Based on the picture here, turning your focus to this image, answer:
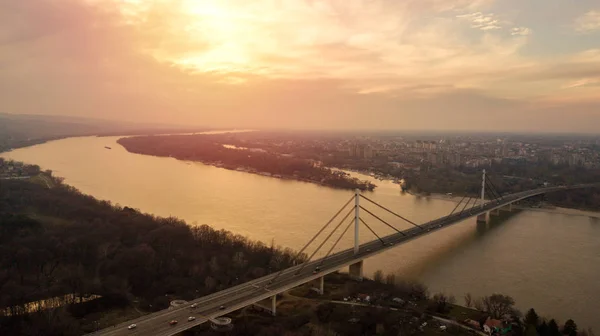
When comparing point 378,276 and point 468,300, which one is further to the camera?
point 378,276

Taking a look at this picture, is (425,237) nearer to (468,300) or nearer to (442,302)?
(468,300)

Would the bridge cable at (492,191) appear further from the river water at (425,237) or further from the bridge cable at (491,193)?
the river water at (425,237)

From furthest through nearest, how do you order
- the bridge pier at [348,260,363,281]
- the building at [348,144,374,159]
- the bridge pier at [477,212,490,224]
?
the building at [348,144,374,159]
the bridge pier at [477,212,490,224]
the bridge pier at [348,260,363,281]

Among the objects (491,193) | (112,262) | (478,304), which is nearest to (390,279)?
(478,304)

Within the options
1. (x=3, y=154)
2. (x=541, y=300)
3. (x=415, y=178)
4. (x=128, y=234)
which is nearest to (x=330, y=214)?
(x=128, y=234)

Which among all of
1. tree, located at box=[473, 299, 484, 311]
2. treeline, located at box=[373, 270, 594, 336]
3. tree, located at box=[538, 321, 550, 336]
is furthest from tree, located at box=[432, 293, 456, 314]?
tree, located at box=[538, 321, 550, 336]

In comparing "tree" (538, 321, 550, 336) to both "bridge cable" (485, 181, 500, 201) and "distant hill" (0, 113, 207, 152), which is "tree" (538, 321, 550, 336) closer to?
"bridge cable" (485, 181, 500, 201)

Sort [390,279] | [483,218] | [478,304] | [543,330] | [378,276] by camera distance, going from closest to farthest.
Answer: [543,330], [478,304], [390,279], [378,276], [483,218]
